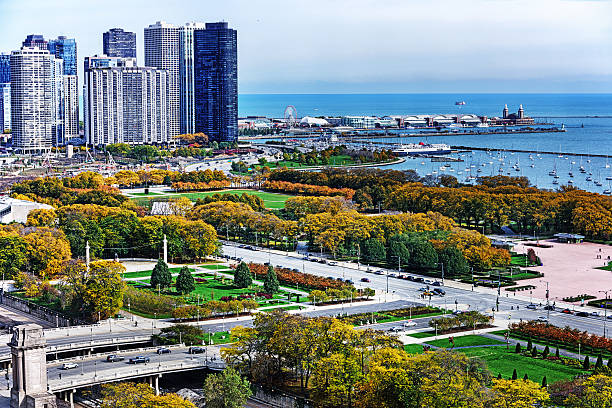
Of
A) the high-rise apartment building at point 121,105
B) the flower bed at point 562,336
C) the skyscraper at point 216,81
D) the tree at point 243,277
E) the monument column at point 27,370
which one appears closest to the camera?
the monument column at point 27,370

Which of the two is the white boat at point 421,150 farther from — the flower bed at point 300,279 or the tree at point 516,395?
the tree at point 516,395

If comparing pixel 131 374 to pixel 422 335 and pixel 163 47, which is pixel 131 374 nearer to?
pixel 422 335

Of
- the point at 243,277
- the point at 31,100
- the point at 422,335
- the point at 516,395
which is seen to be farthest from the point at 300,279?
the point at 31,100

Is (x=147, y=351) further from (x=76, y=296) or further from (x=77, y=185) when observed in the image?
(x=77, y=185)

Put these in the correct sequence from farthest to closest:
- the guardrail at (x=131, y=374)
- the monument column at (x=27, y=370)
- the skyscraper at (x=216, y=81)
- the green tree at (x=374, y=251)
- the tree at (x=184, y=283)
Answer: the skyscraper at (x=216, y=81) → the green tree at (x=374, y=251) → the tree at (x=184, y=283) → the guardrail at (x=131, y=374) → the monument column at (x=27, y=370)

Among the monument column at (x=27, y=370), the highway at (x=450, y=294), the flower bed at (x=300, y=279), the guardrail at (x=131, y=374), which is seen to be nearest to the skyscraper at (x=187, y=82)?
the highway at (x=450, y=294)

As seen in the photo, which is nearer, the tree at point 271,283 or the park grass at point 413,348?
the park grass at point 413,348

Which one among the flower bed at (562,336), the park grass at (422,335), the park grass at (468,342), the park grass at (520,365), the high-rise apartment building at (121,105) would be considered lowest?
the park grass at (520,365)
